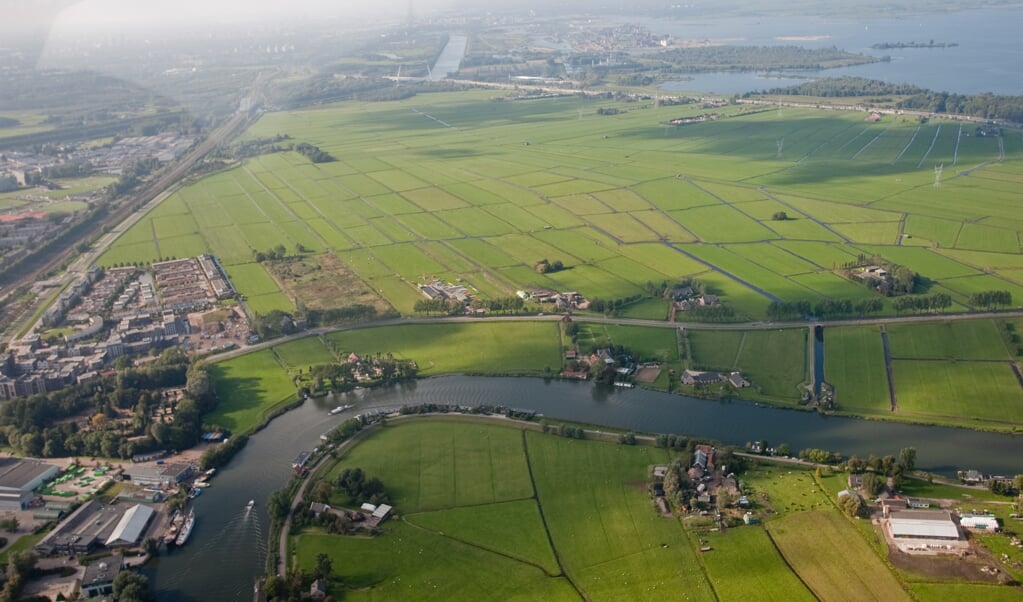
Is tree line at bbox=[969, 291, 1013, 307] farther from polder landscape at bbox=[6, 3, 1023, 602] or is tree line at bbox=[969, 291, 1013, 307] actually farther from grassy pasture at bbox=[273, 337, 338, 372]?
grassy pasture at bbox=[273, 337, 338, 372]

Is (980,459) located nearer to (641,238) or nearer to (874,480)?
(874,480)

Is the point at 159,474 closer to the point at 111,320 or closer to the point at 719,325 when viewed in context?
the point at 111,320

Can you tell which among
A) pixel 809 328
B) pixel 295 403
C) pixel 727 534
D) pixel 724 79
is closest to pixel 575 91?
pixel 724 79

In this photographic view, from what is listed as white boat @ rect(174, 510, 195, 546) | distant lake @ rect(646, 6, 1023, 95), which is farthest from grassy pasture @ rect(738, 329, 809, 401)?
distant lake @ rect(646, 6, 1023, 95)

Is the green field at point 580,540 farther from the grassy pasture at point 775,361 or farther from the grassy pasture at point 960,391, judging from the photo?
the grassy pasture at point 775,361

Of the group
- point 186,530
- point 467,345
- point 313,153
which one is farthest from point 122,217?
point 186,530

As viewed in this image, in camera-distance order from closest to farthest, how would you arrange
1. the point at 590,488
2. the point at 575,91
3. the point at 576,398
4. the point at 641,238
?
the point at 590,488, the point at 576,398, the point at 641,238, the point at 575,91
